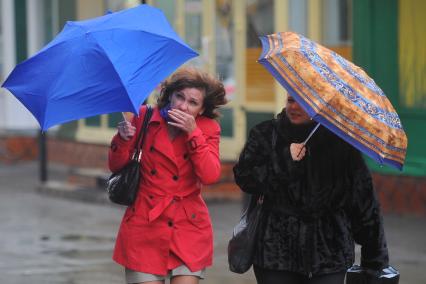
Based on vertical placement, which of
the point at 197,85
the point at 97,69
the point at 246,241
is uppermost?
the point at 97,69

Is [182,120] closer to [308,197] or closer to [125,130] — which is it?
[125,130]

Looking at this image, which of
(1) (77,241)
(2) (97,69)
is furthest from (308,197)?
(1) (77,241)

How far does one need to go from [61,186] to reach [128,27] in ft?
29.2

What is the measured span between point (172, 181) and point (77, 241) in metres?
5.02

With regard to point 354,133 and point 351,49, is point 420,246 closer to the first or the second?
point 351,49

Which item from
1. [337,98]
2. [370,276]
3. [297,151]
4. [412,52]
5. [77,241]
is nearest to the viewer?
[337,98]

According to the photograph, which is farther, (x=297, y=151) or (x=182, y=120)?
(x=182, y=120)

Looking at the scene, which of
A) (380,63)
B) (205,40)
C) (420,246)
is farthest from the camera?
(205,40)

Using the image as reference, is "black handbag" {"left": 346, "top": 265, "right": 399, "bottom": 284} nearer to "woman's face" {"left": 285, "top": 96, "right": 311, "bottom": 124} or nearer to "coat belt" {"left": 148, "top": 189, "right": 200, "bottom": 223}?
"woman's face" {"left": 285, "top": 96, "right": 311, "bottom": 124}

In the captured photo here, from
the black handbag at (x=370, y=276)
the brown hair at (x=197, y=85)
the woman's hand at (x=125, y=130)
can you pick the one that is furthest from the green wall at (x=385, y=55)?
the woman's hand at (x=125, y=130)

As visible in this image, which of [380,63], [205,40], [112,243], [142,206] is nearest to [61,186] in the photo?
[205,40]

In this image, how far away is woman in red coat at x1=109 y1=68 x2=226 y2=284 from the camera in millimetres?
4816

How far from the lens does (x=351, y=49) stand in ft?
37.2

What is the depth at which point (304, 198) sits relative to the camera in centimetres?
459
